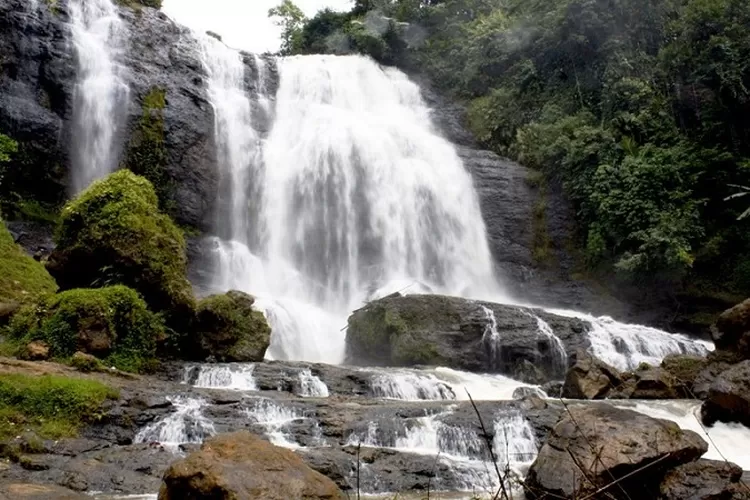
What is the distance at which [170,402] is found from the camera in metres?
8.61

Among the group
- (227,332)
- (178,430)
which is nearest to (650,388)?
(227,332)

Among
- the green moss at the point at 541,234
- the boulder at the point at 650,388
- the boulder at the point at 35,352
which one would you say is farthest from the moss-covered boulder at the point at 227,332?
the green moss at the point at 541,234

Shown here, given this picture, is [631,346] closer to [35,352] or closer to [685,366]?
[685,366]

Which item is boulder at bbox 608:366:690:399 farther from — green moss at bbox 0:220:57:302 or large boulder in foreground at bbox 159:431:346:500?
green moss at bbox 0:220:57:302

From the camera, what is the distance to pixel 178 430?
26.2 feet

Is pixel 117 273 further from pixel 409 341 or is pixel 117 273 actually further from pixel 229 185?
pixel 229 185

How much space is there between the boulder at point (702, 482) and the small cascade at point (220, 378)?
650 centimetres

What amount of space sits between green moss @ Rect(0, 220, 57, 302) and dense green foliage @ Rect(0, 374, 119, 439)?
16.9 feet

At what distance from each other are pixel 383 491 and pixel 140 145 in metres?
17.1

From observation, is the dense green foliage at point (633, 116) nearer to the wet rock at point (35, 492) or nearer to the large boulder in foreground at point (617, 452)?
the large boulder in foreground at point (617, 452)

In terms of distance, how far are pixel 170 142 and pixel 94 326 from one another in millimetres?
12058

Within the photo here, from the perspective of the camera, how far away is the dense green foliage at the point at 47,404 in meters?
7.52

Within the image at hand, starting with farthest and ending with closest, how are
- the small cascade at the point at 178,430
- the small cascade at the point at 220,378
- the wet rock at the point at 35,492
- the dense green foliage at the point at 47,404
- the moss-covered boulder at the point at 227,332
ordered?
the moss-covered boulder at the point at 227,332 → the small cascade at the point at 220,378 → the small cascade at the point at 178,430 → the dense green foliage at the point at 47,404 → the wet rock at the point at 35,492

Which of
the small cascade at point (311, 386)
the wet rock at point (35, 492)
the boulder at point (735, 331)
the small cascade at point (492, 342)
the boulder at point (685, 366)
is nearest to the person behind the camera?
the wet rock at point (35, 492)
